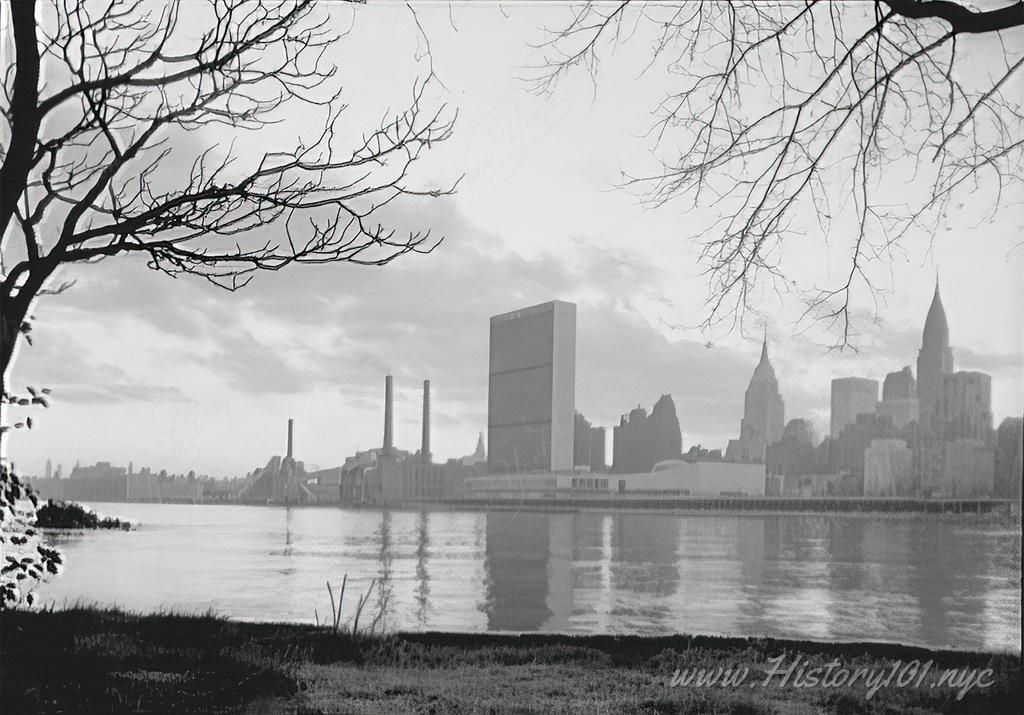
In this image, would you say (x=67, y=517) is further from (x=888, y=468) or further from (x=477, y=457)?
(x=888, y=468)

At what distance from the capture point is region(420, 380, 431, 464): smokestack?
6664mm

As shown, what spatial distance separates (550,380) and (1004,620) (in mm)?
6085

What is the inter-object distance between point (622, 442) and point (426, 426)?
382 cm

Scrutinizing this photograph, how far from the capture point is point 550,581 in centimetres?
1349

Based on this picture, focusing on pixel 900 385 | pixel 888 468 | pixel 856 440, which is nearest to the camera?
pixel 900 385

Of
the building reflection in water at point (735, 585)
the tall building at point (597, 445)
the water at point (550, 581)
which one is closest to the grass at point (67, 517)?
the water at point (550, 581)

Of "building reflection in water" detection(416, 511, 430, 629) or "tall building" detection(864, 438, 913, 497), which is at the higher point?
"tall building" detection(864, 438, 913, 497)

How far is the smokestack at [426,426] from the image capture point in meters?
6.66

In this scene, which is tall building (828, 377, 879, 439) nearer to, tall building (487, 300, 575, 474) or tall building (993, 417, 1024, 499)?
tall building (993, 417, 1024, 499)

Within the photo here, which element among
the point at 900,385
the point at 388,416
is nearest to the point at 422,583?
the point at 388,416

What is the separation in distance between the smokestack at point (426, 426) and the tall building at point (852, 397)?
3.10 m

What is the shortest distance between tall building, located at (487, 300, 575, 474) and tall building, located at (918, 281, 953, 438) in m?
2.70

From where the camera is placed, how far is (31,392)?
4.19 m

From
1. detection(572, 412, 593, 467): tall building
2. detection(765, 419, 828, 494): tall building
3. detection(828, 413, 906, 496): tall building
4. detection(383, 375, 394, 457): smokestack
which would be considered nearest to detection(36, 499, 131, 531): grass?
detection(383, 375, 394, 457): smokestack
